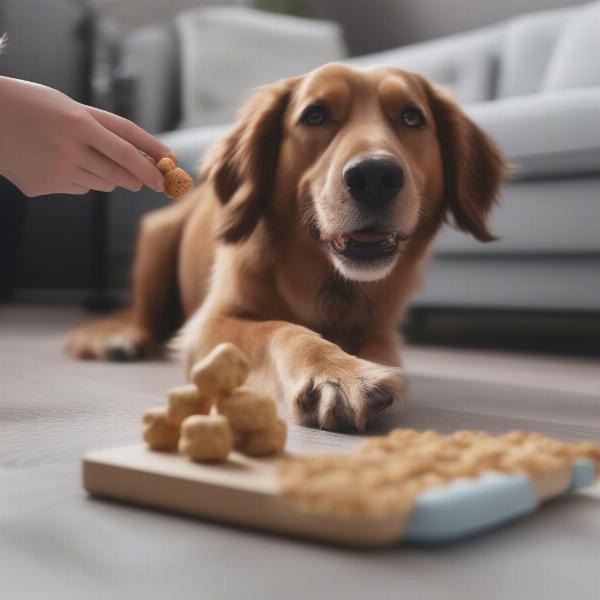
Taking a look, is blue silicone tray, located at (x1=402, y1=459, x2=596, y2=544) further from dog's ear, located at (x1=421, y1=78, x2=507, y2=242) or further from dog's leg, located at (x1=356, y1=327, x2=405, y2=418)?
dog's ear, located at (x1=421, y1=78, x2=507, y2=242)

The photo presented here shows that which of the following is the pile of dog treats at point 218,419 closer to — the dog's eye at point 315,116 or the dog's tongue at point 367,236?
the dog's tongue at point 367,236

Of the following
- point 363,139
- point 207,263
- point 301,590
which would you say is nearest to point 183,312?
point 207,263

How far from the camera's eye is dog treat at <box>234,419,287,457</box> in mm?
986

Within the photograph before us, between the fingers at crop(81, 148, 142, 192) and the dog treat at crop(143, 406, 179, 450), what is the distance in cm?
44

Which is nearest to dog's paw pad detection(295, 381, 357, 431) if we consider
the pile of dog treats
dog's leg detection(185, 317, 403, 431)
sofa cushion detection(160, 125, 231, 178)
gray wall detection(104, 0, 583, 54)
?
dog's leg detection(185, 317, 403, 431)

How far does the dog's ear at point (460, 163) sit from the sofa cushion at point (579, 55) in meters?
1.45

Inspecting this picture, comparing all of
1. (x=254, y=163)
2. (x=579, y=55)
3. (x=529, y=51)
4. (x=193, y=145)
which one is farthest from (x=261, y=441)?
(x=529, y=51)

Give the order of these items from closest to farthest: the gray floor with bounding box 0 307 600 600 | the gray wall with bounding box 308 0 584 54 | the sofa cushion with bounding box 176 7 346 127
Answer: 1. the gray floor with bounding box 0 307 600 600
2. the sofa cushion with bounding box 176 7 346 127
3. the gray wall with bounding box 308 0 584 54

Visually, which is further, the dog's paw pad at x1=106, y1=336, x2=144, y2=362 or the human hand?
the dog's paw pad at x1=106, y1=336, x2=144, y2=362

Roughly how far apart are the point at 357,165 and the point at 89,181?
507 mm

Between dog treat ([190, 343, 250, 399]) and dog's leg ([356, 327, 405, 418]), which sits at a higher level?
dog treat ([190, 343, 250, 399])

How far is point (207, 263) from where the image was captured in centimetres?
236

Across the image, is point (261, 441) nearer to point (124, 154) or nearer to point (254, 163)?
point (124, 154)

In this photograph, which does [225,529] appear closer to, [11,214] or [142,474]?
[142,474]
